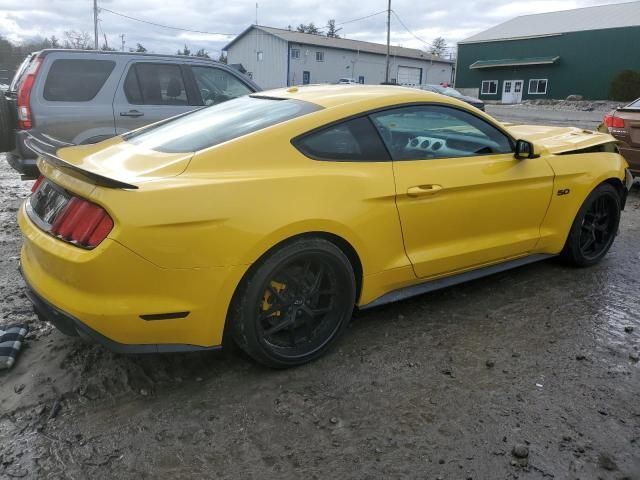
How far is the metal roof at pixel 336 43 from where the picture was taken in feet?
164

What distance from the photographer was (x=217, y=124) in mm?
3277

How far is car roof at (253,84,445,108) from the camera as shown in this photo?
329 centimetres

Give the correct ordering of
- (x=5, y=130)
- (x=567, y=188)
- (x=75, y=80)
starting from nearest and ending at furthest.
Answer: (x=567, y=188) < (x=5, y=130) < (x=75, y=80)

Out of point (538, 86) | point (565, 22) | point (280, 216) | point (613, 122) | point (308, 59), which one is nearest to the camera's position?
point (280, 216)

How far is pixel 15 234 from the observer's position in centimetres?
542

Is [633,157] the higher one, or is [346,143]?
[346,143]

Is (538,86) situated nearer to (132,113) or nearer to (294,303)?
(132,113)

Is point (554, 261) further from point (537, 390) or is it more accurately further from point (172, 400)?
point (172, 400)

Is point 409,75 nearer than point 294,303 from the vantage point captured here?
No

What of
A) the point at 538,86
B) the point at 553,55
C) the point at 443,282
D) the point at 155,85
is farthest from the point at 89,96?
the point at 538,86

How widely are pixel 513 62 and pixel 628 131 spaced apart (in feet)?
142

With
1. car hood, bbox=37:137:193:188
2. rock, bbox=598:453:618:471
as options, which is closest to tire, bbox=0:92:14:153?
car hood, bbox=37:137:193:188

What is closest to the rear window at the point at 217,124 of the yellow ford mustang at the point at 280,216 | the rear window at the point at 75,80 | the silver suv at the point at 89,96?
the yellow ford mustang at the point at 280,216

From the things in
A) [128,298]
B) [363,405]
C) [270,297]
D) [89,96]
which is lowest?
[363,405]
